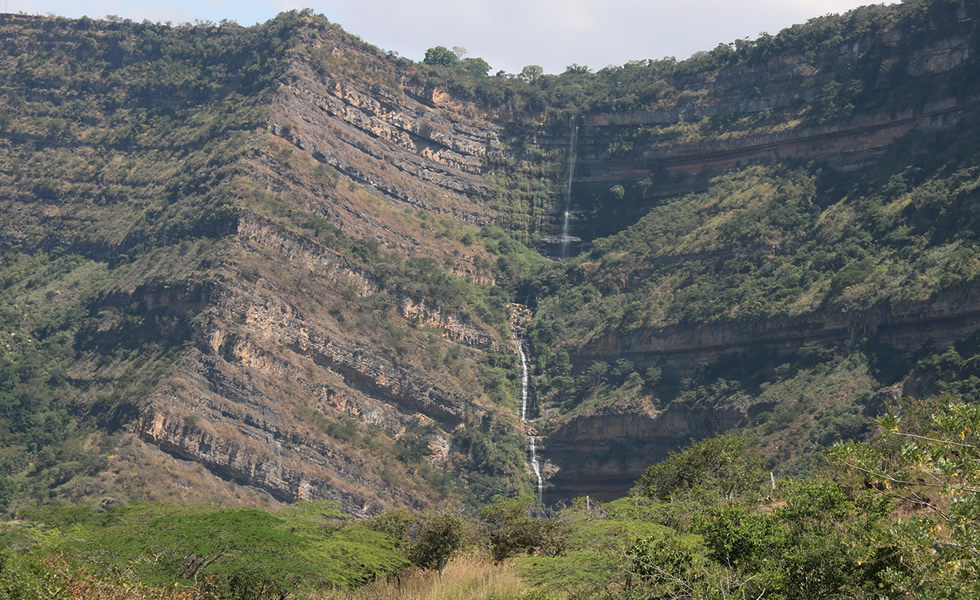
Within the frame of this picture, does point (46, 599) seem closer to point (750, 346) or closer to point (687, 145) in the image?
point (750, 346)

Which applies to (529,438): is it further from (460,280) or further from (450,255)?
(450,255)

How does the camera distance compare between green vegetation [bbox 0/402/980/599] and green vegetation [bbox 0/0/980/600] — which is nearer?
green vegetation [bbox 0/402/980/599]

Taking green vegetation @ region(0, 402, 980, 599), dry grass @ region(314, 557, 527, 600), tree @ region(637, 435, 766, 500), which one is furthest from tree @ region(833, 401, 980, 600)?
tree @ region(637, 435, 766, 500)

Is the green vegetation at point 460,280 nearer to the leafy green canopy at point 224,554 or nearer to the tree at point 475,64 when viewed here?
the leafy green canopy at point 224,554

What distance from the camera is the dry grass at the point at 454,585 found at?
28.2 meters

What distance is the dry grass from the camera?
92.6 ft

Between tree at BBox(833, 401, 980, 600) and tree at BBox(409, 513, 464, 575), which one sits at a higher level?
tree at BBox(833, 401, 980, 600)

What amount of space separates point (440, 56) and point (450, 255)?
48763 mm

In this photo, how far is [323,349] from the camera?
84.3 metres

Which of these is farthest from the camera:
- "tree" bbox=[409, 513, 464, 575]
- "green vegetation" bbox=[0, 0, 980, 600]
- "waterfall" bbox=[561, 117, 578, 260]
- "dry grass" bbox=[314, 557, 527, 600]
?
"waterfall" bbox=[561, 117, 578, 260]

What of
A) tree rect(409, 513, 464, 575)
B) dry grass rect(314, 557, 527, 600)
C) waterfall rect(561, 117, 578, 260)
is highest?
waterfall rect(561, 117, 578, 260)

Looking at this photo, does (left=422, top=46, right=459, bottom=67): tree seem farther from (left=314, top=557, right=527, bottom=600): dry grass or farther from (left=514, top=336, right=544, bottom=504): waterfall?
(left=314, top=557, right=527, bottom=600): dry grass

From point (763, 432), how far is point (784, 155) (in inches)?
1397

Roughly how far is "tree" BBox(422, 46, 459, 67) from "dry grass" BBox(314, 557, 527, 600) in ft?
389
